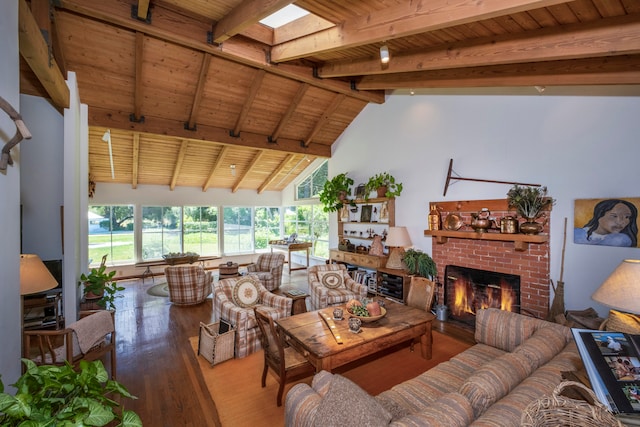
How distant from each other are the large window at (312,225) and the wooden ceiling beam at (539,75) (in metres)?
4.85

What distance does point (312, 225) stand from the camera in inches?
361

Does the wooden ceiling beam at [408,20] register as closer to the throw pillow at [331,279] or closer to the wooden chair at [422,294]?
the wooden chair at [422,294]

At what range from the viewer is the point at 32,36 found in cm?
238

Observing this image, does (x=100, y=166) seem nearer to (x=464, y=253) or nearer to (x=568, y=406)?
(x=464, y=253)

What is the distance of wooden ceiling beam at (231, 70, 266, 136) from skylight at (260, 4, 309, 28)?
1054mm

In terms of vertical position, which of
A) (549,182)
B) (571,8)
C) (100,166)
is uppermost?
(571,8)

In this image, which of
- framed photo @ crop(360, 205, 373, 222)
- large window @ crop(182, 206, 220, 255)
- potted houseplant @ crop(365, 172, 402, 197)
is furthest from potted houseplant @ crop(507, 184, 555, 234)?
large window @ crop(182, 206, 220, 255)

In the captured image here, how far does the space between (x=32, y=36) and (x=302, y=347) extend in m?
3.51

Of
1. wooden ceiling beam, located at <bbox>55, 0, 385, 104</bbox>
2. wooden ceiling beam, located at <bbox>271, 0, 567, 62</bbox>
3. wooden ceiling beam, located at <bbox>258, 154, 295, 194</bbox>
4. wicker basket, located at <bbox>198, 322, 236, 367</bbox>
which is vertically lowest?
wicker basket, located at <bbox>198, 322, 236, 367</bbox>

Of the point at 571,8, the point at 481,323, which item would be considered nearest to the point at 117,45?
the point at 571,8

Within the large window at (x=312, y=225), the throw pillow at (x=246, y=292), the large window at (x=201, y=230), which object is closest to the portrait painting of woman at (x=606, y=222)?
the throw pillow at (x=246, y=292)

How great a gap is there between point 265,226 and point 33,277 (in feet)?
27.2

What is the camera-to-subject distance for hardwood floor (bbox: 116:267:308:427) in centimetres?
272

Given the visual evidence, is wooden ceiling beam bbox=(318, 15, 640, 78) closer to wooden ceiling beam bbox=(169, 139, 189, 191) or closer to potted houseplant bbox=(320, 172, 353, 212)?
potted houseplant bbox=(320, 172, 353, 212)
